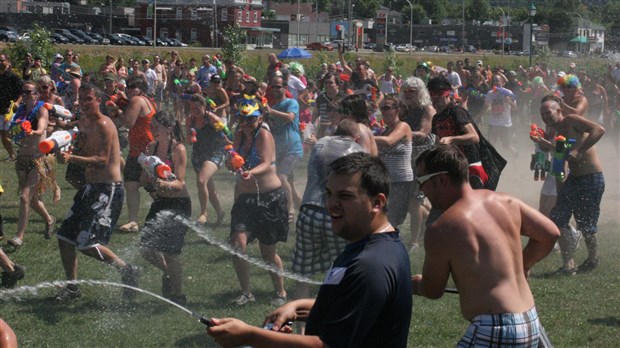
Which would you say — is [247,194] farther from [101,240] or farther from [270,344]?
[270,344]

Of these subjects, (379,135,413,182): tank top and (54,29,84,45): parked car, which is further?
(54,29,84,45): parked car

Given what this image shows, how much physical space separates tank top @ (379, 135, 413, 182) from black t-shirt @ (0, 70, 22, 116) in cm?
844

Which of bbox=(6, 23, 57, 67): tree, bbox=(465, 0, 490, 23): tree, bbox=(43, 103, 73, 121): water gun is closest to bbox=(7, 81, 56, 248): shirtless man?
bbox=(43, 103, 73, 121): water gun

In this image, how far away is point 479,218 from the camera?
13.1ft

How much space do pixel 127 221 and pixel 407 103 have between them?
3.55 metres

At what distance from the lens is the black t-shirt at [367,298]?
2.98 meters

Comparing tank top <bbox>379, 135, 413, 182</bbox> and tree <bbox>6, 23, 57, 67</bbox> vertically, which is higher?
tree <bbox>6, 23, 57, 67</bbox>

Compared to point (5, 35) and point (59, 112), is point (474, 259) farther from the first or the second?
point (5, 35)

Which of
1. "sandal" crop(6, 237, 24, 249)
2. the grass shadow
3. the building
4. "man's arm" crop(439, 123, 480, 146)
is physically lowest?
the grass shadow

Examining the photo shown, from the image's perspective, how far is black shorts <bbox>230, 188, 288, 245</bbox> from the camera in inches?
294

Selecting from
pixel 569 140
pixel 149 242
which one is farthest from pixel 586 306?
pixel 149 242

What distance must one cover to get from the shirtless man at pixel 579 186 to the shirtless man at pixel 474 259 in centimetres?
464

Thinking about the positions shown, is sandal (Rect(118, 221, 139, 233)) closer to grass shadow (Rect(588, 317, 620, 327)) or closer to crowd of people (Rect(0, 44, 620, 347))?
crowd of people (Rect(0, 44, 620, 347))

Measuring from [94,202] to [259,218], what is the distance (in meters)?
1.27
